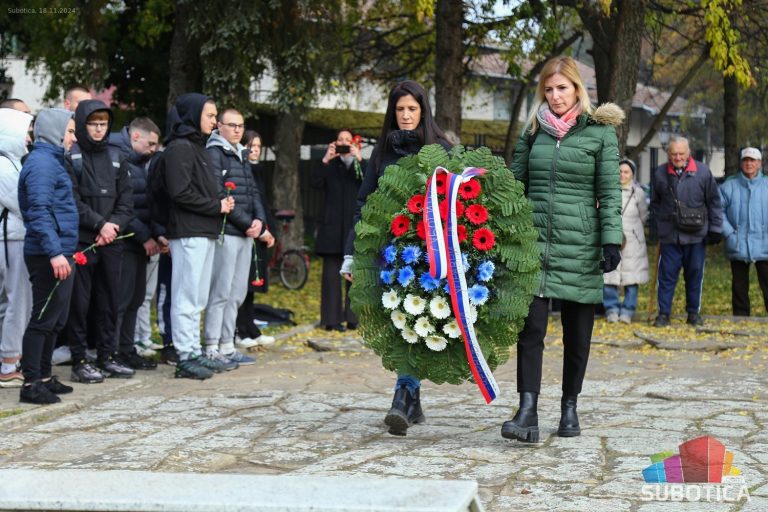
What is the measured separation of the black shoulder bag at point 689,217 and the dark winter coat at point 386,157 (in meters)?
6.31

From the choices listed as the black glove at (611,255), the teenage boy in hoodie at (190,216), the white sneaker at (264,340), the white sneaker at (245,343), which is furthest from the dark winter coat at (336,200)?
the black glove at (611,255)

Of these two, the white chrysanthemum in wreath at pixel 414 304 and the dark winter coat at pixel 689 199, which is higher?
the dark winter coat at pixel 689 199

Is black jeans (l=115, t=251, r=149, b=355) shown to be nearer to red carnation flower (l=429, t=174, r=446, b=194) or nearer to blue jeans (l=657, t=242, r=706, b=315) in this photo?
red carnation flower (l=429, t=174, r=446, b=194)

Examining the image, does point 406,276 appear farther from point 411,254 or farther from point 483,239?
point 483,239

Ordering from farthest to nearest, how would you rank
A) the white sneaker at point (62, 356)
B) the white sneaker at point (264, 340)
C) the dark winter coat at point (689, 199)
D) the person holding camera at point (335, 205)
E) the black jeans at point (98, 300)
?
the dark winter coat at point (689, 199)
the person holding camera at point (335, 205)
the white sneaker at point (264, 340)
the white sneaker at point (62, 356)
the black jeans at point (98, 300)

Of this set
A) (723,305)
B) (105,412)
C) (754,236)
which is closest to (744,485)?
(105,412)

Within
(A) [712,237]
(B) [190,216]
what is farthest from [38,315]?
(A) [712,237]

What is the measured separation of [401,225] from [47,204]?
2.66 metres

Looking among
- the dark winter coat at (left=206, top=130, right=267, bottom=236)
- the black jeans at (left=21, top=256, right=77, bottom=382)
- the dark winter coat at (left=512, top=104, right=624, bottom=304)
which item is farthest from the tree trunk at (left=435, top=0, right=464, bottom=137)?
the dark winter coat at (left=512, top=104, right=624, bottom=304)

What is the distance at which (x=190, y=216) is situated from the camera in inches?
369

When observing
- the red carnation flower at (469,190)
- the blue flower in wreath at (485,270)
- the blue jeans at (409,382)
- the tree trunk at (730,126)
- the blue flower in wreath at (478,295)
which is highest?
the tree trunk at (730,126)

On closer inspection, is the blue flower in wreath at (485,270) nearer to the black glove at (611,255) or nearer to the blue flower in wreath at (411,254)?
the blue flower in wreath at (411,254)

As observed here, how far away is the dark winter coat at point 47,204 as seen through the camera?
801cm

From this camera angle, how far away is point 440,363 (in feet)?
21.8
